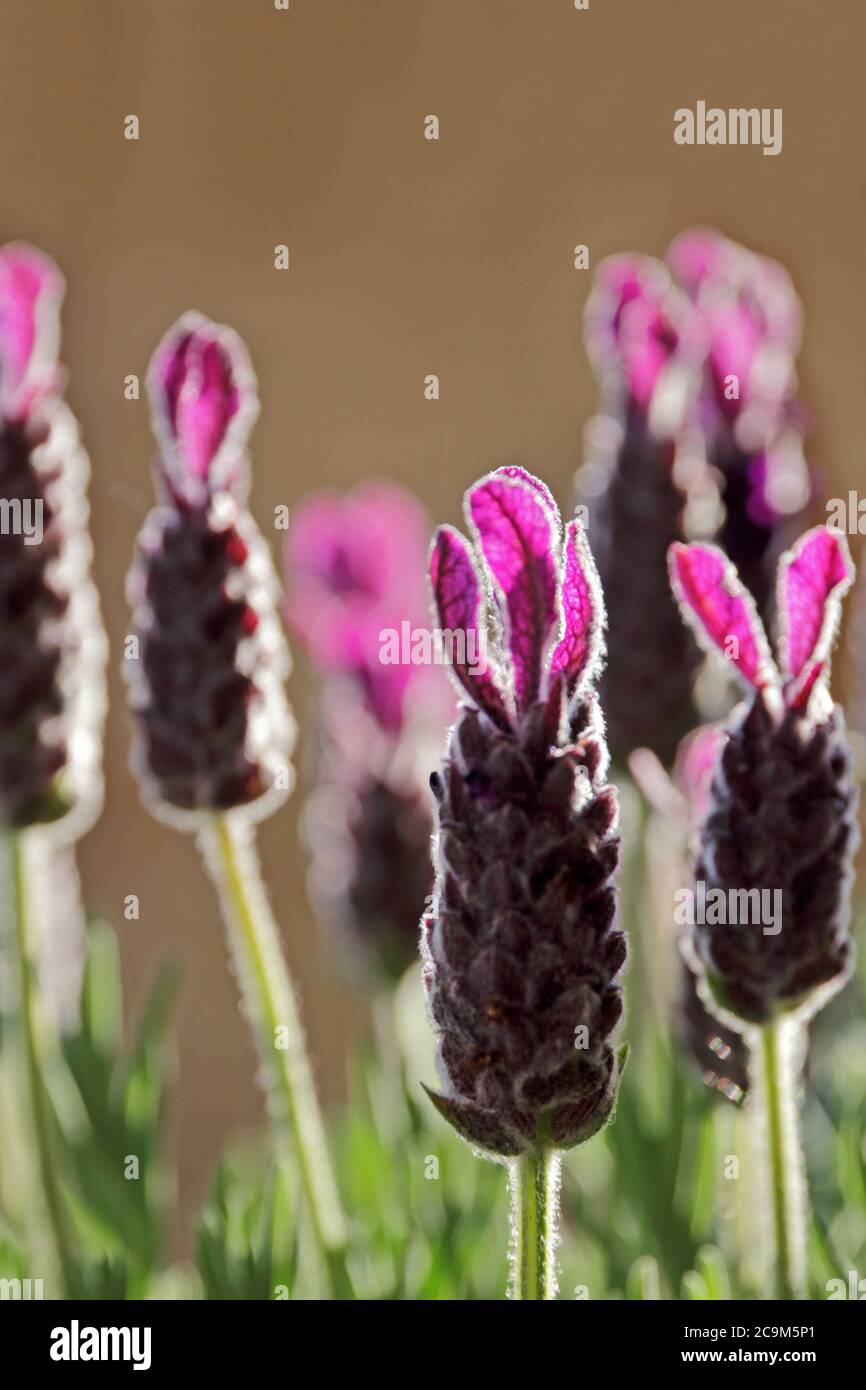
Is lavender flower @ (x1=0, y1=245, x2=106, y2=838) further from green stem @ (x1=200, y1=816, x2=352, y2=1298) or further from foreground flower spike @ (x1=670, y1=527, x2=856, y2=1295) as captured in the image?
foreground flower spike @ (x1=670, y1=527, x2=856, y2=1295)

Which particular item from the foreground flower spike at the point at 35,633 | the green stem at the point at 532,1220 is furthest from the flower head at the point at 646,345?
the green stem at the point at 532,1220

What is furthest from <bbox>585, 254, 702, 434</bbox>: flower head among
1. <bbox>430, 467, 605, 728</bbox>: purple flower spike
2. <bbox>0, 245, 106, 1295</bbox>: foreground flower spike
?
<bbox>430, 467, 605, 728</bbox>: purple flower spike

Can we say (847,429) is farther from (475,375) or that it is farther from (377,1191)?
(377,1191)

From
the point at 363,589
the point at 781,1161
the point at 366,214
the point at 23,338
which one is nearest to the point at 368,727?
the point at 363,589
